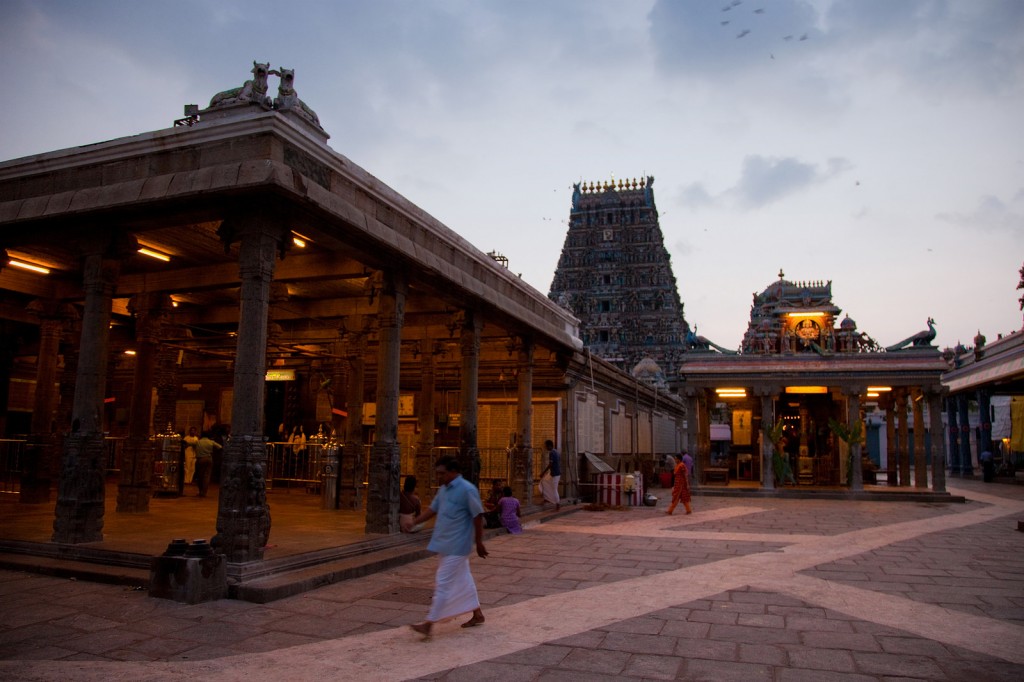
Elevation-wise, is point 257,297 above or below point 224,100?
below

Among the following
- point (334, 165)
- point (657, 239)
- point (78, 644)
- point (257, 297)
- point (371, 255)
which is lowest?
point (78, 644)

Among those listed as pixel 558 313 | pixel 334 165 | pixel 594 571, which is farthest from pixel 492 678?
pixel 558 313

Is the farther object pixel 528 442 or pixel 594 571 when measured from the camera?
pixel 528 442

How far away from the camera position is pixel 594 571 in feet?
30.0

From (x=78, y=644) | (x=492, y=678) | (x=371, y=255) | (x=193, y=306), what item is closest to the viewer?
(x=492, y=678)

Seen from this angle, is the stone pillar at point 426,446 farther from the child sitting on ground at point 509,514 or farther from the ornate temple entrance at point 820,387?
the ornate temple entrance at point 820,387

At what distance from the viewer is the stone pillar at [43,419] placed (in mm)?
12453

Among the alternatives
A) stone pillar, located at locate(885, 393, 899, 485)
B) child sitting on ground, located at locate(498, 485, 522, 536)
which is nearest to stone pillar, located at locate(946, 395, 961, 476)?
stone pillar, located at locate(885, 393, 899, 485)

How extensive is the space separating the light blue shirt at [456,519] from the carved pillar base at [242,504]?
2.41m

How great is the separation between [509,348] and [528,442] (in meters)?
2.19

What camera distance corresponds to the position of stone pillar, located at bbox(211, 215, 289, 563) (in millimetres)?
7551

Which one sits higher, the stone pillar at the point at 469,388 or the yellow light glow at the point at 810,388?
the yellow light glow at the point at 810,388

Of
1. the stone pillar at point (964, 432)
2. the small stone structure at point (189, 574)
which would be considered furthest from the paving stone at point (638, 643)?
the stone pillar at point (964, 432)

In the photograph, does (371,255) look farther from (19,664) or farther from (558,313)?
(558,313)
